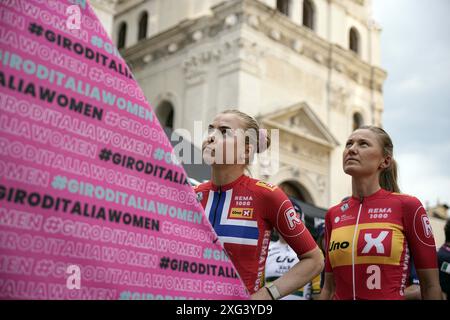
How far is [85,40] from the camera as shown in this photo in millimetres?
1410

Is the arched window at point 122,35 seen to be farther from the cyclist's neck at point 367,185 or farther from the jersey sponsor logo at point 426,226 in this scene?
the jersey sponsor logo at point 426,226

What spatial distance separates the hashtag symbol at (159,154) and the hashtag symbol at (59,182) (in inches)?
10.6

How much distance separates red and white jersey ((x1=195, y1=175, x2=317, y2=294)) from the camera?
218cm

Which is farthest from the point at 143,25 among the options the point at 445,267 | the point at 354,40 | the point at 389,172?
the point at 389,172

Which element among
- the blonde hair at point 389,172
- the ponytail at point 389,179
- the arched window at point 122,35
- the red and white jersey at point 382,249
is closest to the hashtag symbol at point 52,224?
the red and white jersey at point 382,249

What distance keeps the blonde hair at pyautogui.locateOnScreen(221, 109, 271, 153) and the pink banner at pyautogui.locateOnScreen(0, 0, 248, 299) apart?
1.00 m

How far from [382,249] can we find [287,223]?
2.11 ft

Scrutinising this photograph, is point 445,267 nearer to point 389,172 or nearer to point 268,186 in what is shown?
point 389,172

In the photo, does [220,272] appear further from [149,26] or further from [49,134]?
[149,26]

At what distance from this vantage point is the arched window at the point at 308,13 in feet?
65.4
